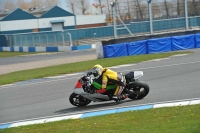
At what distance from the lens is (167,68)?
20.5 m

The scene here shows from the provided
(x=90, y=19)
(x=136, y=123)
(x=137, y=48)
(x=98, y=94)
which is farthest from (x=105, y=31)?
(x=136, y=123)

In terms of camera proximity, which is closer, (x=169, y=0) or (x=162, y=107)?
(x=162, y=107)

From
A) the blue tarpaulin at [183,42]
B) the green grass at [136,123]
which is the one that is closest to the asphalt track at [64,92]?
the green grass at [136,123]

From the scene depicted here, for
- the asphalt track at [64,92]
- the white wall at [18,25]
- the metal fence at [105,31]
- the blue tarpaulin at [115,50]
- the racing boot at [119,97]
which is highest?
the white wall at [18,25]

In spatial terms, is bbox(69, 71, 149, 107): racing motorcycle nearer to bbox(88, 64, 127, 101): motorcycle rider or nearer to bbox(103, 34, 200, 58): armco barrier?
bbox(88, 64, 127, 101): motorcycle rider

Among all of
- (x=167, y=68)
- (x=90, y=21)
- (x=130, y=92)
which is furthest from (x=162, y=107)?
(x=90, y=21)

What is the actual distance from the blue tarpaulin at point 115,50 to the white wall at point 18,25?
3848cm

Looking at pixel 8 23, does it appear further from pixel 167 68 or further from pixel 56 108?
pixel 56 108

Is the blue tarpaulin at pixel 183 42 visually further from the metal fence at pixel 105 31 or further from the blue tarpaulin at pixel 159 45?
the metal fence at pixel 105 31

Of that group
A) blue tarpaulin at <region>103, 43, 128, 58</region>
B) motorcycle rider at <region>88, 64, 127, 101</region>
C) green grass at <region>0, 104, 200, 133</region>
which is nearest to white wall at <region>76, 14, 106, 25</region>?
Answer: blue tarpaulin at <region>103, 43, 128, 58</region>

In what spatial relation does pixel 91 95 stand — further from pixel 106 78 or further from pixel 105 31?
pixel 105 31

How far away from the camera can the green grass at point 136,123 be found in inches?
311

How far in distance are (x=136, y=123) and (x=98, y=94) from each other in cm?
367

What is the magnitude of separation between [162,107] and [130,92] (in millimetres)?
2144
